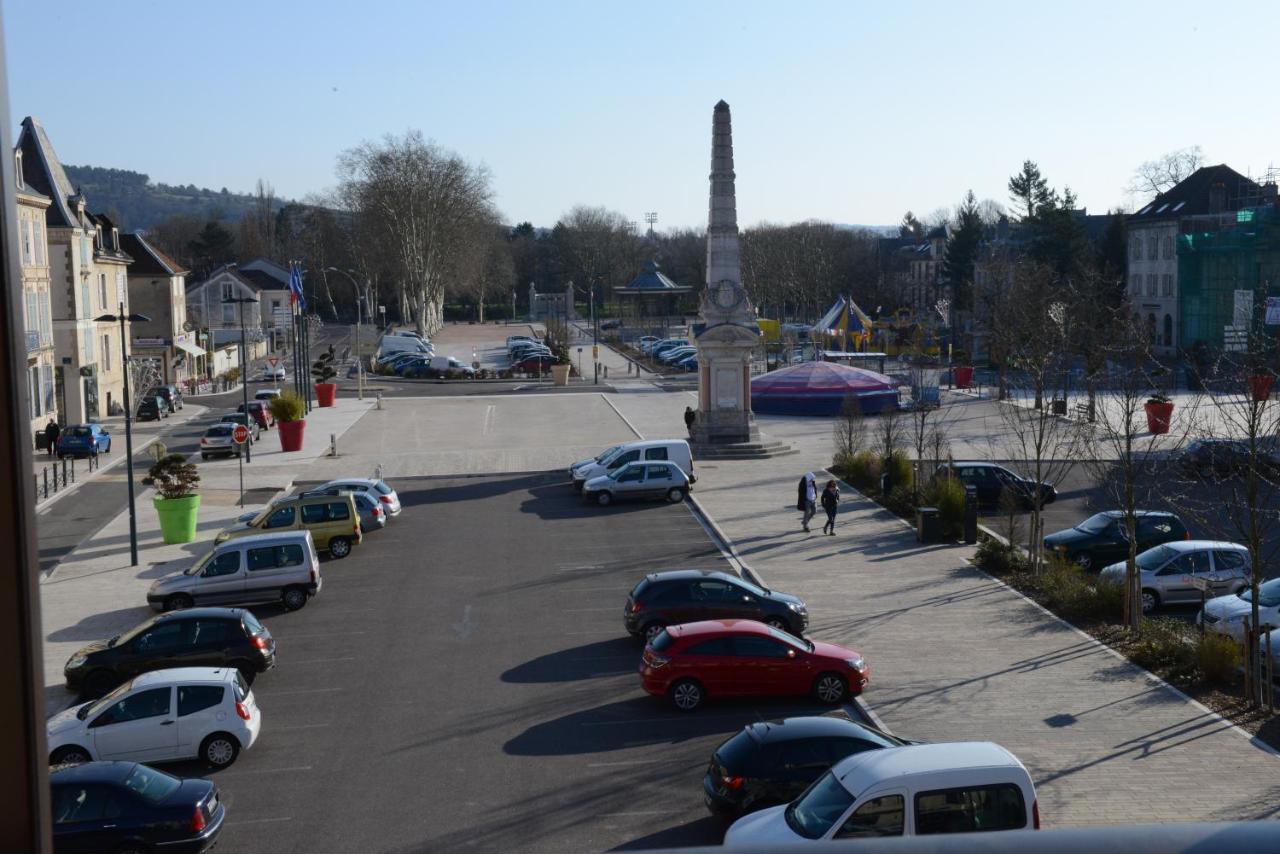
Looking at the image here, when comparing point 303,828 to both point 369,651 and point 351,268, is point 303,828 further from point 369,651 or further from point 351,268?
point 351,268

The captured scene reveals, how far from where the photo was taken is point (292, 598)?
879 inches

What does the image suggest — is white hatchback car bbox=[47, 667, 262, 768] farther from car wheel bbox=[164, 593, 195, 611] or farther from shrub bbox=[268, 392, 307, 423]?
shrub bbox=[268, 392, 307, 423]

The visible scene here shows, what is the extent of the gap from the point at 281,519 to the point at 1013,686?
1553 centimetres

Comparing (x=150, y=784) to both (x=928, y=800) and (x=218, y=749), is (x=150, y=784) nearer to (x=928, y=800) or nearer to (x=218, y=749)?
(x=218, y=749)

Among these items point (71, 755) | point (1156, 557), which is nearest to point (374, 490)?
point (71, 755)

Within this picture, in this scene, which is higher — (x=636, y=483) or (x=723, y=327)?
(x=723, y=327)

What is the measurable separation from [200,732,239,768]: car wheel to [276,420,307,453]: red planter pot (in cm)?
2923

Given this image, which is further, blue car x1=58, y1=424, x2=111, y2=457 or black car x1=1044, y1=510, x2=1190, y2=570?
blue car x1=58, y1=424, x2=111, y2=457

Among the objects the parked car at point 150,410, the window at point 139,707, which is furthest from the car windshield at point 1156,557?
the parked car at point 150,410

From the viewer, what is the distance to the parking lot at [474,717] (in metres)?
12.9

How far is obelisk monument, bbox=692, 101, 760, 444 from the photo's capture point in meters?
41.2

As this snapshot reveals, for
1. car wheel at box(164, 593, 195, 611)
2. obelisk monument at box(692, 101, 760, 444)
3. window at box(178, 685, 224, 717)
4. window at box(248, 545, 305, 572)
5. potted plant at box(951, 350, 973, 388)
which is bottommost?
car wheel at box(164, 593, 195, 611)

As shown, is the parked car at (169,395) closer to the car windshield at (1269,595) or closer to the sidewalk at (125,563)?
the sidewalk at (125,563)

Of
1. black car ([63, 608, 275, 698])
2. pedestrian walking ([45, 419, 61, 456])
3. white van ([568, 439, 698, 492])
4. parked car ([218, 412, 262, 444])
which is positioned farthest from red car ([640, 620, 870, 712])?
pedestrian walking ([45, 419, 61, 456])
